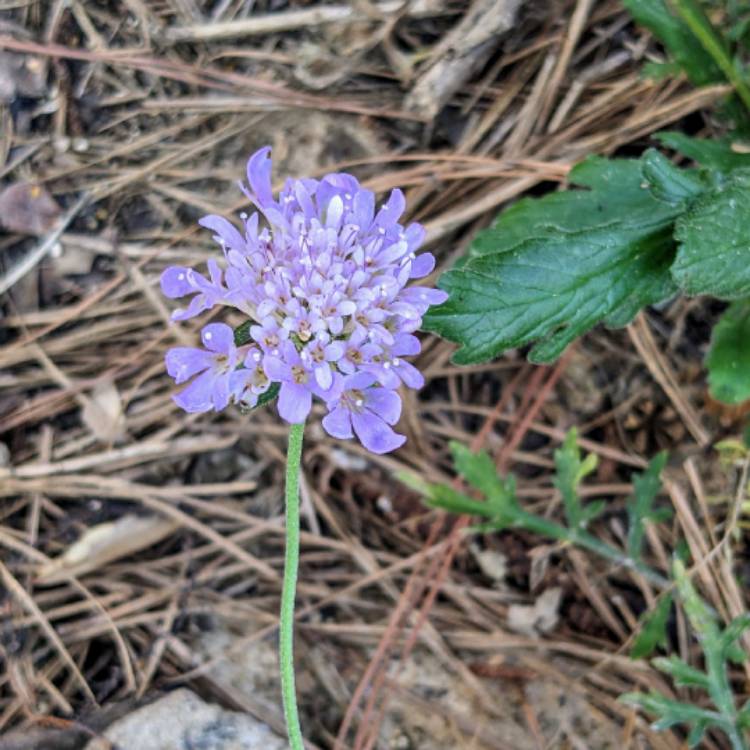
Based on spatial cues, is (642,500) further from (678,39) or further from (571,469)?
(678,39)

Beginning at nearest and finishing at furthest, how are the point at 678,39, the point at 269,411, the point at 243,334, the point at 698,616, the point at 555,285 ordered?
the point at 243,334
the point at 555,285
the point at 698,616
the point at 678,39
the point at 269,411

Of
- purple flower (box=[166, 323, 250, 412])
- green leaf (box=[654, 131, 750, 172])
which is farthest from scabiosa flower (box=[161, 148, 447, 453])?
green leaf (box=[654, 131, 750, 172])

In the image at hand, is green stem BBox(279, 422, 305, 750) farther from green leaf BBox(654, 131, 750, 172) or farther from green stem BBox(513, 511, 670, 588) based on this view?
green leaf BBox(654, 131, 750, 172)

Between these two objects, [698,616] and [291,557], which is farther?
[698,616]

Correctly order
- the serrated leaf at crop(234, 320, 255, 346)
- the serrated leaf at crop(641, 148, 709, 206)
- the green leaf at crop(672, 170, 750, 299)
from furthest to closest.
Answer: the serrated leaf at crop(641, 148, 709, 206)
the green leaf at crop(672, 170, 750, 299)
the serrated leaf at crop(234, 320, 255, 346)

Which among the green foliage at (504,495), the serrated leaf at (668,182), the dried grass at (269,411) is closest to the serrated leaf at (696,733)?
the dried grass at (269,411)

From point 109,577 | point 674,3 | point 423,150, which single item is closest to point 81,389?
point 109,577

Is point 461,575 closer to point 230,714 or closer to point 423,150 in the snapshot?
point 230,714

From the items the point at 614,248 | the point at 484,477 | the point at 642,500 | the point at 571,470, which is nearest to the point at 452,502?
the point at 484,477
